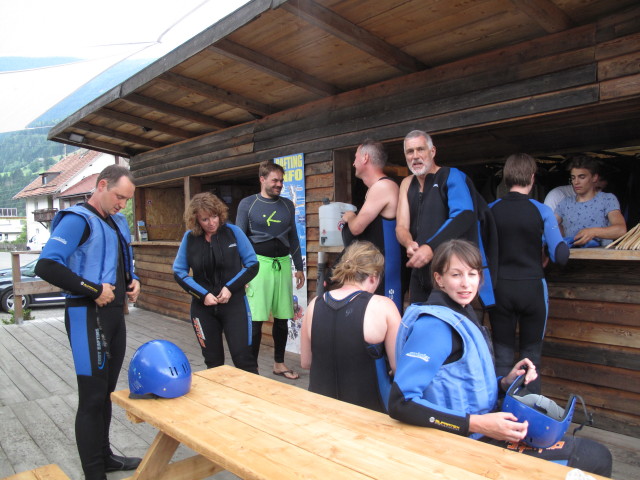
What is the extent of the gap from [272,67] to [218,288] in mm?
1934

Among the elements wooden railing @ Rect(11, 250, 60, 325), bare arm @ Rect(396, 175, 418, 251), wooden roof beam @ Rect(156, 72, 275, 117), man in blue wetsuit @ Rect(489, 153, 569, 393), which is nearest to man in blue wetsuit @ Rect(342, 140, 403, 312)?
bare arm @ Rect(396, 175, 418, 251)

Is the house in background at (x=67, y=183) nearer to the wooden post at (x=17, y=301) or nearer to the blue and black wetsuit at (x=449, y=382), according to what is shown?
the wooden post at (x=17, y=301)

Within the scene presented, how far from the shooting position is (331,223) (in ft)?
14.8

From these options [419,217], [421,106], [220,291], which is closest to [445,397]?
[419,217]

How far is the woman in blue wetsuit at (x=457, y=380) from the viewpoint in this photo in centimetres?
145

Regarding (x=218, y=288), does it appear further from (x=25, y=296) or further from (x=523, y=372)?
(x=25, y=296)

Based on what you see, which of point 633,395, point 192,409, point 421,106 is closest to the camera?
point 192,409

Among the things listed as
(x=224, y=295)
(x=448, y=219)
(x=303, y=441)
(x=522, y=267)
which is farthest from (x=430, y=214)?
(x=303, y=441)

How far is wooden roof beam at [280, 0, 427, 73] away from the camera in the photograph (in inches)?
117

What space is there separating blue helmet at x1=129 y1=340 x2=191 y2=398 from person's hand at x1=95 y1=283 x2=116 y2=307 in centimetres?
57

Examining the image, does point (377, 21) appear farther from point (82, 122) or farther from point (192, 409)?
point (82, 122)

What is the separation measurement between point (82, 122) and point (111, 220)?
4590 mm

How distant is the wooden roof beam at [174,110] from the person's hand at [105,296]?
311cm

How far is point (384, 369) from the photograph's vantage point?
2.03m
